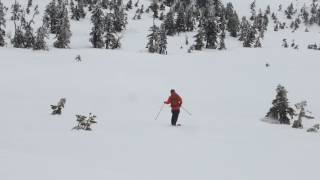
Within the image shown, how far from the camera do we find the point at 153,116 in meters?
25.8

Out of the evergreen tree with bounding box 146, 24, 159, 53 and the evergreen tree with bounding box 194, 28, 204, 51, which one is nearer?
the evergreen tree with bounding box 146, 24, 159, 53

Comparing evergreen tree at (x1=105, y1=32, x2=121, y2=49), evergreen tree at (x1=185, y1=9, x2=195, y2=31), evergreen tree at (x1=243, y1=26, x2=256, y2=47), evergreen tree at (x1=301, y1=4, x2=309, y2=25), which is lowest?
evergreen tree at (x1=105, y1=32, x2=121, y2=49)

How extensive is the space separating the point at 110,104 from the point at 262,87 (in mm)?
18785

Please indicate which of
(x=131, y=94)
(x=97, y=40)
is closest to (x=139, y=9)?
(x=97, y=40)

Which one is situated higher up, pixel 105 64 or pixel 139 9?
pixel 139 9

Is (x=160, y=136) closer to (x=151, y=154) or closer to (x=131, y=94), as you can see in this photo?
(x=151, y=154)

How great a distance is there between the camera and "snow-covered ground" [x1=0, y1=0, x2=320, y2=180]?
12.3 metres

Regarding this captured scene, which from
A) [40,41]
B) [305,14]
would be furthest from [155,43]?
[305,14]

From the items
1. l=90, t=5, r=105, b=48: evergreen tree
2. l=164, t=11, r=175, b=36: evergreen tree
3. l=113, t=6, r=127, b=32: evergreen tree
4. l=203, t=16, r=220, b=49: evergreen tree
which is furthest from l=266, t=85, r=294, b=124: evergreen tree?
l=113, t=6, r=127, b=32: evergreen tree

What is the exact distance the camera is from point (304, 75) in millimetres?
49250

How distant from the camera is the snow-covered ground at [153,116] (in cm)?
1227

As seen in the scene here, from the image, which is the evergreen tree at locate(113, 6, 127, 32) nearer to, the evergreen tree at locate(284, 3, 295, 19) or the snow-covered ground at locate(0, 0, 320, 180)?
the snow-covered ground at locate(0, 0, 320, 180)

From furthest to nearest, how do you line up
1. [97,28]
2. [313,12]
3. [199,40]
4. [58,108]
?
[313,12] < [199,40] < [97,28] < [58,108]

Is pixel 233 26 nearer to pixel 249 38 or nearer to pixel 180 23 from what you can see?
pixel 249 38
